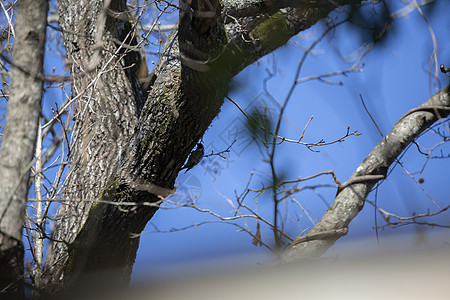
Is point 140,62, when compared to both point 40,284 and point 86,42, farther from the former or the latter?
point 40,284

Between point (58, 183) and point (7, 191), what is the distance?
119 centimetres

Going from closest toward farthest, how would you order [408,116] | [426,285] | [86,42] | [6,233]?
[426,285] → [6,233] → [408,116] → [86,42]

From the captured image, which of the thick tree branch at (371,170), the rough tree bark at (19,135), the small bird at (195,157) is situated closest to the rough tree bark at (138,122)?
the small bird at (195,157)

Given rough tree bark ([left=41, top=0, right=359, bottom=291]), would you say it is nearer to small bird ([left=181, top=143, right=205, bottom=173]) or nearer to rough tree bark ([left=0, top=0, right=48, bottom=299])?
small bird ([left=181, top=143, right=205, bottom=173])

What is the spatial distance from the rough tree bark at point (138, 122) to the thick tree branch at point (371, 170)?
0.66 metres

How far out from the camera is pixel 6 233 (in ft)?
4.07

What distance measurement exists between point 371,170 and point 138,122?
112 cm

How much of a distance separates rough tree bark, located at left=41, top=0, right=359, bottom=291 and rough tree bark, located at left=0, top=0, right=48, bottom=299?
41 centimetres

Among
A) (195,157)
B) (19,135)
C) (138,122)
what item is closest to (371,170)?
(195,157)

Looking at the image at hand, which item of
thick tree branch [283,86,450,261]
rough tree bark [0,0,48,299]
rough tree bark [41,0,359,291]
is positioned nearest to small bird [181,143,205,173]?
rough tree bark [41,0,359,291]

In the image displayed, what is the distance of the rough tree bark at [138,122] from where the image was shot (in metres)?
1.71

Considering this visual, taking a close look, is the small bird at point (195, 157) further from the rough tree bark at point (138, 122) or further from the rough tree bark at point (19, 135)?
the rough tree bark at point (19, 135)

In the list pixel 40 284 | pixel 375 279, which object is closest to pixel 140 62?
pixel 40 284

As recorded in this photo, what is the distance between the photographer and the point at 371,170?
6.23 feet
